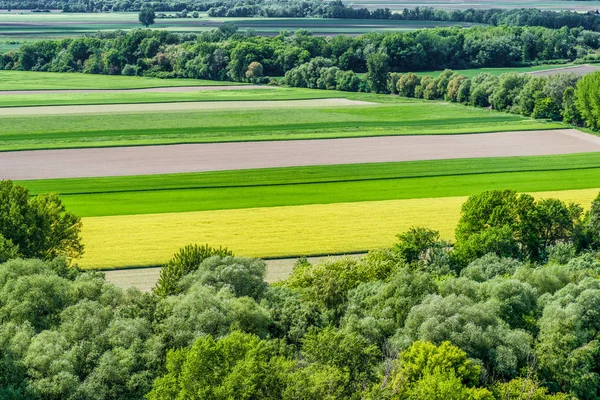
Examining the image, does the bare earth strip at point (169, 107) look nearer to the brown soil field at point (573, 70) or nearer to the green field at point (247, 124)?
the green field at point (247, 124)

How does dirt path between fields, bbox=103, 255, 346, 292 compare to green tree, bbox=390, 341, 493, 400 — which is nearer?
green tree, bbox=390, 341, 493, 400

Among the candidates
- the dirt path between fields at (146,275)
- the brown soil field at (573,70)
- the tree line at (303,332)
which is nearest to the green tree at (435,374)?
the tree line at (303,332)

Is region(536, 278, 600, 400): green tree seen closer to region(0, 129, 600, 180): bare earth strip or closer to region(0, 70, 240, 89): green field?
region(0, 129, 600, 180): bare earth strip

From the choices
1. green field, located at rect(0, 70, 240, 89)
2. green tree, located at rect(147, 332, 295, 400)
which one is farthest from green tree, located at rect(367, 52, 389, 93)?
green tree, located at rect(147, 332, 295, 400)

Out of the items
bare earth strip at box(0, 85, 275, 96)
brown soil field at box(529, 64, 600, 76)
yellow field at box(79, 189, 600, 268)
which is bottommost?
brown soil field at box(529, 64, 600, 76)

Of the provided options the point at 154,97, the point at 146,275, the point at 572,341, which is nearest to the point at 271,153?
the point at 146,275

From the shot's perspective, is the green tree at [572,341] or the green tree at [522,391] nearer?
the green tree at [522,391]
